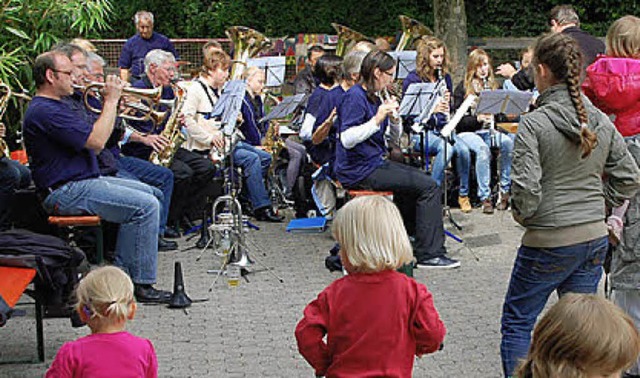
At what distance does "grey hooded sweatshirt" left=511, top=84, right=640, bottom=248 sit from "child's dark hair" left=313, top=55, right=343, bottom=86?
483 cm

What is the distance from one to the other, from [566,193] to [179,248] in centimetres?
494

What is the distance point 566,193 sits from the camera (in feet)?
14.6

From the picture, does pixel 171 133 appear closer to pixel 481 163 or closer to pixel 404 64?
pixel 404 64

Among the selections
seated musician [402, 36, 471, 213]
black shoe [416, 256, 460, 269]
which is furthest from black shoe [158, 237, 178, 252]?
seated musician [402, 36, 471, 213]

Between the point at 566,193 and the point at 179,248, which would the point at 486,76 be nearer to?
the point at 179,248

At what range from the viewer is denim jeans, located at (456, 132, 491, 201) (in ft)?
33.3

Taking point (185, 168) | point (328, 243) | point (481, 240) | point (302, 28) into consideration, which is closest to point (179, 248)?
point (185, 168)

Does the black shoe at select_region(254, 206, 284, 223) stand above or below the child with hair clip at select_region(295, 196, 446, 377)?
below

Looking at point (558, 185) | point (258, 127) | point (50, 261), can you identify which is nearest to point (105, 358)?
point (50, 261)

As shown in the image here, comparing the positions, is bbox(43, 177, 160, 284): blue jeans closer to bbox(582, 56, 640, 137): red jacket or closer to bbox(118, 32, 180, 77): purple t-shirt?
bbox(582, 56, 640, 137): red jacket

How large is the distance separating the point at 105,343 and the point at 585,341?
2.01m

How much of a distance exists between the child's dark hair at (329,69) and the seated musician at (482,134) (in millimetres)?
1860

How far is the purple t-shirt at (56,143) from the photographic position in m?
6.40

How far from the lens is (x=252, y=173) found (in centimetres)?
976
